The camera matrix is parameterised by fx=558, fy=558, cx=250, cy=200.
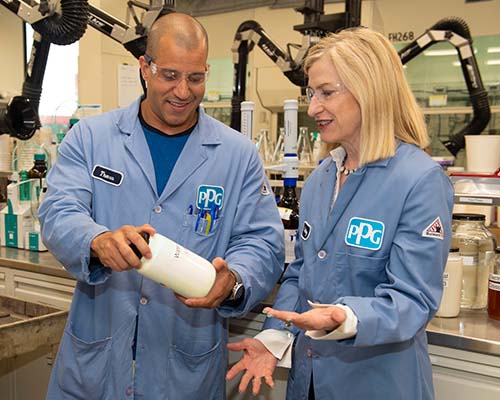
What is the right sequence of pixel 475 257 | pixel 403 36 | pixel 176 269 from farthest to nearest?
pixel 403 36 → pixel 475 257 → pixel 176 269

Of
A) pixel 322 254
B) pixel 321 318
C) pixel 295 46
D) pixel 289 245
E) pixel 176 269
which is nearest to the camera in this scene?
pixel 321 318

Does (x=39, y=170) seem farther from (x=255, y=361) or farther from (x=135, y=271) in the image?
(x=255, y=361)

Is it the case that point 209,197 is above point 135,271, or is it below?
above

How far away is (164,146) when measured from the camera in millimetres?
1547

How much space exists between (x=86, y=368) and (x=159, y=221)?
1.44ft

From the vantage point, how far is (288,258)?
1833 mm

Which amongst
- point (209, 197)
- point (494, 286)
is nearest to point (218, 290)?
point (209, 197)

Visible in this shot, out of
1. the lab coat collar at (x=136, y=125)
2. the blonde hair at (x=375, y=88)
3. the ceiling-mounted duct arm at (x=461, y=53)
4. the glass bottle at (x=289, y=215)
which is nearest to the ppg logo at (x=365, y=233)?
the blonde hair at (x=375, y=88)

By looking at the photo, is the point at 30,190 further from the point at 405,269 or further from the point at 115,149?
the point at 405,269

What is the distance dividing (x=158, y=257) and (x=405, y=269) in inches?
19.8

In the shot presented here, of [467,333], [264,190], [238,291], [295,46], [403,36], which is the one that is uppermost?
[403,36]

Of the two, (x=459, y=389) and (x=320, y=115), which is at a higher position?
(x=320, y=115)

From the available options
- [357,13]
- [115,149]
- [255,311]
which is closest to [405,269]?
[255,311]

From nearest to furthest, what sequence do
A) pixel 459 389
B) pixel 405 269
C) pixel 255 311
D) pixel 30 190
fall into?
pixel 405 269, pixel 459 389, pixel 255 311, pixel 30 190
